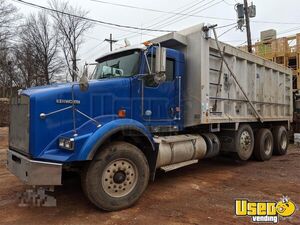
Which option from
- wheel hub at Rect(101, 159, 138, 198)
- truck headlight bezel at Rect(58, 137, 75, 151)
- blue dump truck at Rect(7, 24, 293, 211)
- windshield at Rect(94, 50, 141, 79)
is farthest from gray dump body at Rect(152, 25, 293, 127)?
truck headlight bezel at Rect(58, 137, 75, 151)

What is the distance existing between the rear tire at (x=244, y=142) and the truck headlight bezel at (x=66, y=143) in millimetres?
4901

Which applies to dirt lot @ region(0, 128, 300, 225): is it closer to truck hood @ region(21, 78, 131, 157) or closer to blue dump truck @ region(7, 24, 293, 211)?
blue dump truck @ region(7, 24, 293, 211)

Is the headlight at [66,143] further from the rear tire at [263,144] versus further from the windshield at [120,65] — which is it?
the rear tire at [263,144]

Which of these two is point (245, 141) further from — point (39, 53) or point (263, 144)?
point (39, 53)

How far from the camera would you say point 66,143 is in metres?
4.46

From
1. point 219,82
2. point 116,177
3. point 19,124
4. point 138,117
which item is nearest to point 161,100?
point 138,117

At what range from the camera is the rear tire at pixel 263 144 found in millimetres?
8953

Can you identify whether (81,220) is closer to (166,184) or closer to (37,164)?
(37,164)

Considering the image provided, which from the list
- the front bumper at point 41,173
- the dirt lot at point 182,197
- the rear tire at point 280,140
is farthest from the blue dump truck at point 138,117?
the rear tire at point 280,140

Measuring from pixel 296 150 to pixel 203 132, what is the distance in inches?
252

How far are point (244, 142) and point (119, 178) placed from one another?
4665 millimetres

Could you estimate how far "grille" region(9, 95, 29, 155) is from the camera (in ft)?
15.2

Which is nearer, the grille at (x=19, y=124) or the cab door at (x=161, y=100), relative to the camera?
the grille at (x=19, y=124)

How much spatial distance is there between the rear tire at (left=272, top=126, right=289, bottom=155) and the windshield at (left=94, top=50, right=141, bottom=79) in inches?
260
